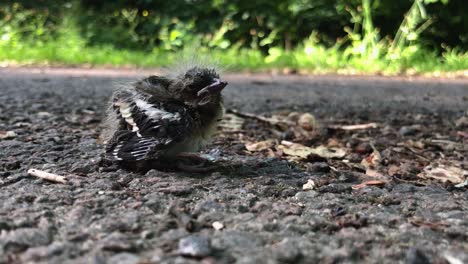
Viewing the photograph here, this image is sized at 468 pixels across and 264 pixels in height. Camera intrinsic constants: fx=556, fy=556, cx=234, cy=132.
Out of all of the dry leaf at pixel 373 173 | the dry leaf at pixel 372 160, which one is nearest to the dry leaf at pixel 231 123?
the dry leaf at pixel 372 160

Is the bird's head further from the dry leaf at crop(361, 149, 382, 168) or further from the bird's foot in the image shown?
the dry leaf at crop(361, 149, 382, 168)

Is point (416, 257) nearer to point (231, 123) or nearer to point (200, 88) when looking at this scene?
point (200, 88)

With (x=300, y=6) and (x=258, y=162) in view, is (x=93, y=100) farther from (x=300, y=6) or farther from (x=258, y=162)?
(x=300, y=6)

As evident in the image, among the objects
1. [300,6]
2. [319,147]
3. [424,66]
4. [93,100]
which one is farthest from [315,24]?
[319,147]

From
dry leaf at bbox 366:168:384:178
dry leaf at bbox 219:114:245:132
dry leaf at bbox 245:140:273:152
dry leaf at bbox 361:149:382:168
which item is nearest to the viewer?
dry leaf at bbox 366:168:384:178

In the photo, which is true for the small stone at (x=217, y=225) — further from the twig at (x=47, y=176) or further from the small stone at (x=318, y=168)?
the small stone at (x=318, y=168)

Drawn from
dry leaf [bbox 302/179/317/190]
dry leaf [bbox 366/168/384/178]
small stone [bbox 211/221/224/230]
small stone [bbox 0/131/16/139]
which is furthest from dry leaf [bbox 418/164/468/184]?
small stone [bbox 0/131/16/139]
